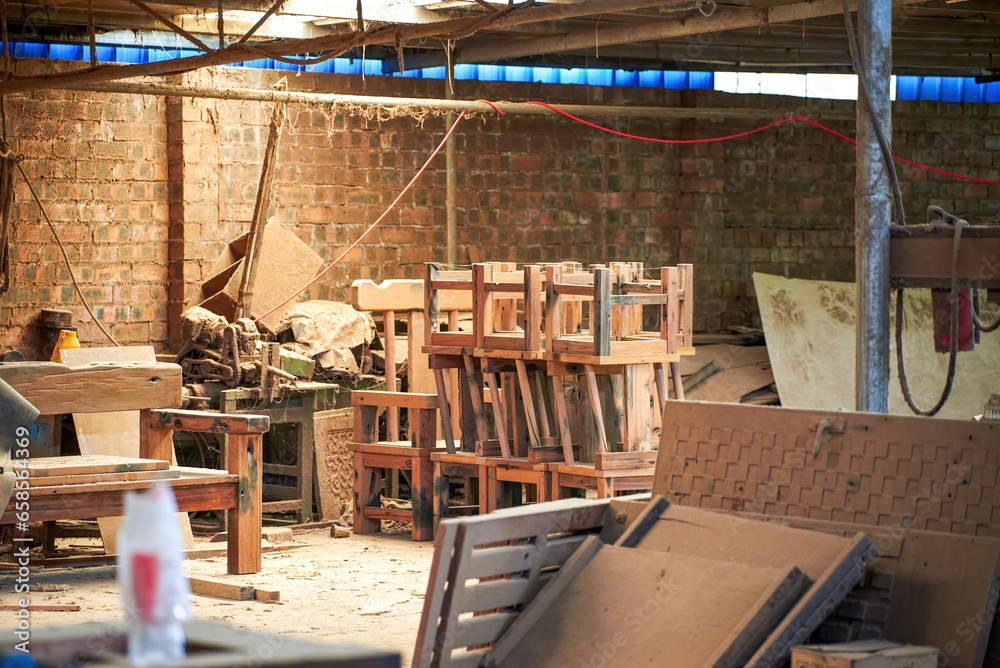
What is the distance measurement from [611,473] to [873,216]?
2191mm

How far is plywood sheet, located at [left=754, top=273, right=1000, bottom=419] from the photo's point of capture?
11242mm

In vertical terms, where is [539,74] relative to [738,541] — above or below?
above

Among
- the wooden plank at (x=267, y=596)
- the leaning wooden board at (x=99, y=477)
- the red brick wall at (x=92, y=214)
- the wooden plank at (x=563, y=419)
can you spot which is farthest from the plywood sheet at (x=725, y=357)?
the leaning wooden board at (x=99, y=477)

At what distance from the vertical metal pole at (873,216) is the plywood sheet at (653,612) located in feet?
6.61

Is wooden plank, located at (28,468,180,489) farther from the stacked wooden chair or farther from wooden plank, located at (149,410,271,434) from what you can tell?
the stacked wooden chair

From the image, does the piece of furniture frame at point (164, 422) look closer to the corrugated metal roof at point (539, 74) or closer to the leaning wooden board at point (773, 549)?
the leaning wooden board at point (773, 549)

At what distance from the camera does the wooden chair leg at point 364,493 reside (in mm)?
8781

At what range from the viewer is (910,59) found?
12.9 m

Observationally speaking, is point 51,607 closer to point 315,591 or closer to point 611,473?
point 315,591

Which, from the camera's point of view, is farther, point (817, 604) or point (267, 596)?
point (267, 596)

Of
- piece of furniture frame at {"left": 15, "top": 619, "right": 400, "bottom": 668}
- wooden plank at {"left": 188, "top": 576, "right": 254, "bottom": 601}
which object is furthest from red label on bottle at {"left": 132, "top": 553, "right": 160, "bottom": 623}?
wooden plank at {"left": 188, "top": 576, "right": 254, "bottom": 601}

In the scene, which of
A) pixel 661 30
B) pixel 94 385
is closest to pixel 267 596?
pixel 94 385

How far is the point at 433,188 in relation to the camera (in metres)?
11.6

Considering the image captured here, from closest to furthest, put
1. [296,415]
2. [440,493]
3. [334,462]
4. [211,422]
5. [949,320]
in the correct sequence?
[949,320]
[211,422]
[440,493]
[296,415]
[334,462]
